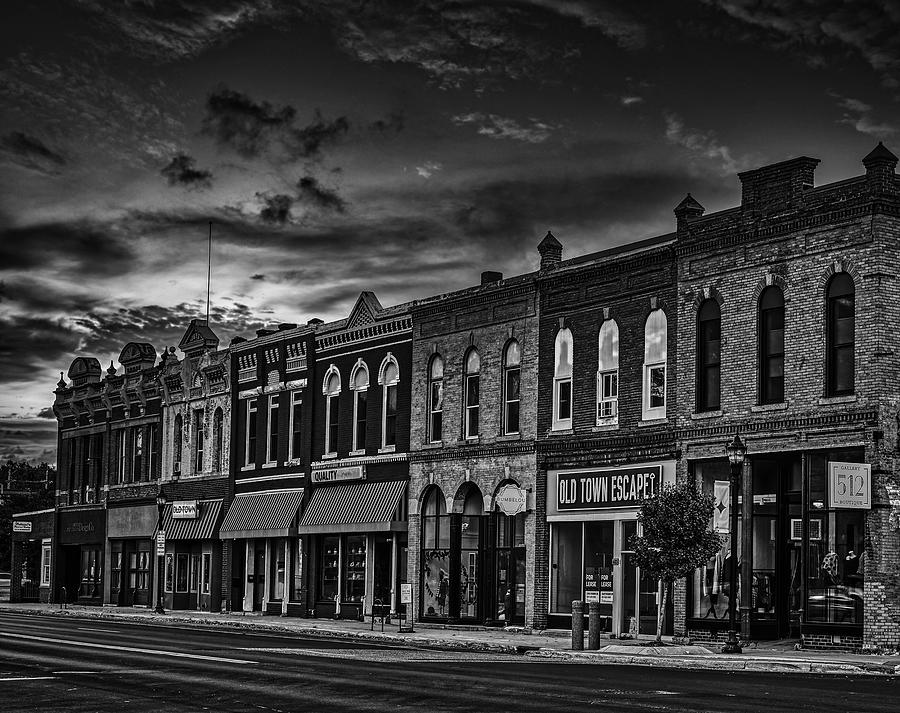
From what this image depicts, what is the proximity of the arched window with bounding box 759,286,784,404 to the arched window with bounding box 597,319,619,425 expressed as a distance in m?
5.51

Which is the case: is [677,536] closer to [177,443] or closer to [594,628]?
[594,628]

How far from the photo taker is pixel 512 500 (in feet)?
135

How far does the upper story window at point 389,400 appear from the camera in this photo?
47.9m

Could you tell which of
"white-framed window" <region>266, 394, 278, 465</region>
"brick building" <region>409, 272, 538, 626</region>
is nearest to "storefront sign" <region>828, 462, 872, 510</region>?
"brick building" <region>409, 272, 538, 626</region>

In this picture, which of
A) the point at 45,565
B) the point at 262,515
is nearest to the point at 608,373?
the point at 262,515

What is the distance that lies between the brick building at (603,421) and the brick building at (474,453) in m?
0.72

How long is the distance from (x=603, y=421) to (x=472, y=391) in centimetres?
650

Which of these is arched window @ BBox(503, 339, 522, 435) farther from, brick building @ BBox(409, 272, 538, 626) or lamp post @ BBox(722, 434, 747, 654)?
lamp post @ BBox(722, 434, 747, 654)

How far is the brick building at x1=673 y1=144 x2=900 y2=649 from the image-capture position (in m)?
30.3

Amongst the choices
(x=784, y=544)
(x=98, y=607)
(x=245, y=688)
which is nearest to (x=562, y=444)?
(x=784, y=544)

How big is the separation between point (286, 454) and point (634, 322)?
20.0 metres

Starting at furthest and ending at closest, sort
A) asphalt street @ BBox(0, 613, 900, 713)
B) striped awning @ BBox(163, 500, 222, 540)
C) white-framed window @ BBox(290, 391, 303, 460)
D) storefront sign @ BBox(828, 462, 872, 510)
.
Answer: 1. striped awning @ BBox(163, 500, 222, 540)
2. white-framed window @ BBox(290, 391, 303, 460)
3. storefront sign @ BBox(828, 462, 872, 510)
4. asphalt street @ BBox(0, 613, 900, 713)

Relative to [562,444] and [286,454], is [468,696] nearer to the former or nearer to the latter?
[562,444]

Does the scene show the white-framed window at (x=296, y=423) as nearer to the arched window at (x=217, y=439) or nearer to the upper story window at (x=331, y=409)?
the upper story window at (x=331, y=409)
